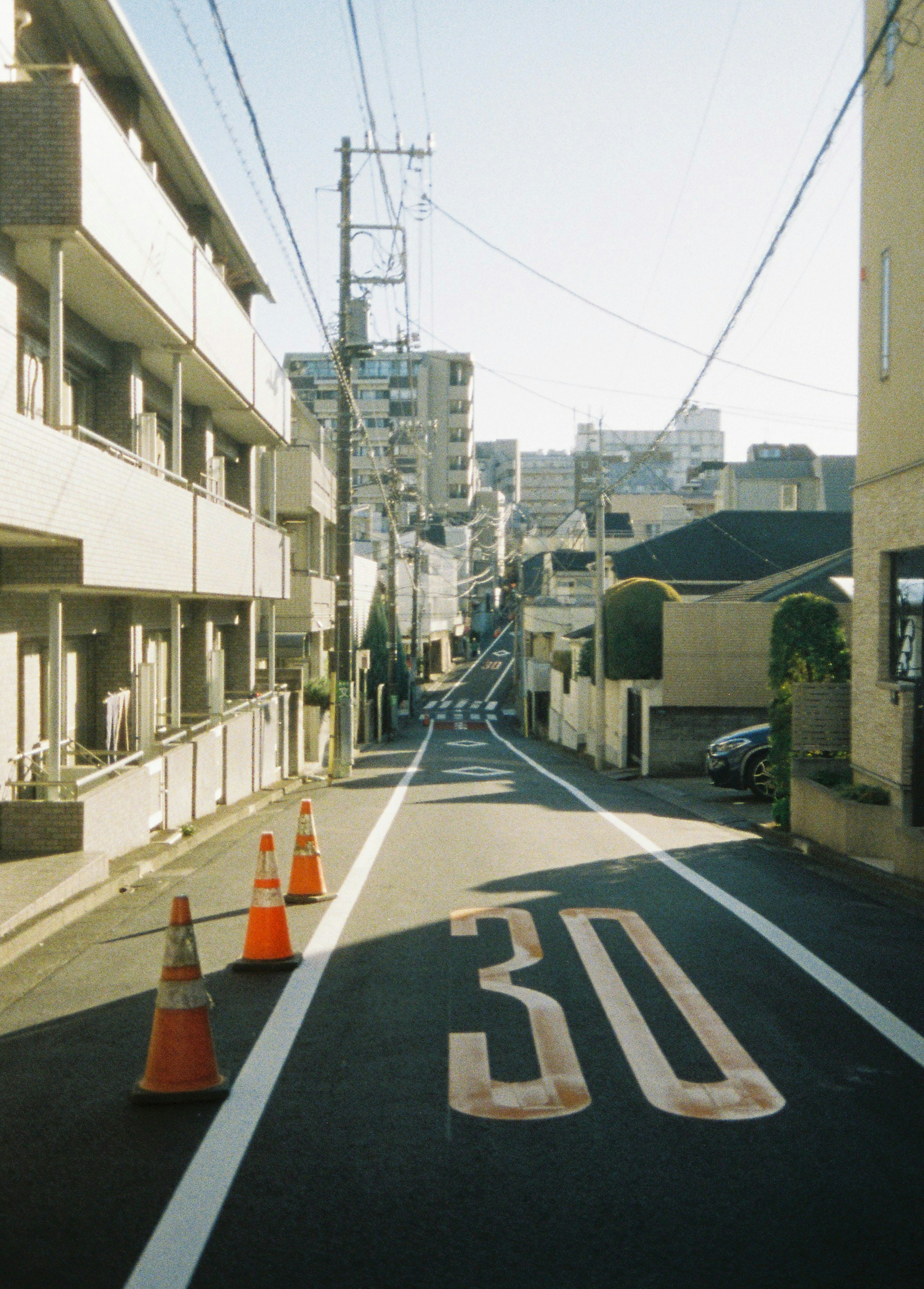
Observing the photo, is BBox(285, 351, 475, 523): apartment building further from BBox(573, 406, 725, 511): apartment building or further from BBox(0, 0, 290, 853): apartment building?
BBox(0, 0, 290, 853): apartment building

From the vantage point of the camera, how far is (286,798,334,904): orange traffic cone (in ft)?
35.0

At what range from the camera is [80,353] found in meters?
15.2

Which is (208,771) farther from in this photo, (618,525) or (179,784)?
(618,525)

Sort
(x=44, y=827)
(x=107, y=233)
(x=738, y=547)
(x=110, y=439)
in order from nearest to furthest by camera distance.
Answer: (x=44, y=827), (x=107, y=233), (x=110, y=439), (x=738, y=547)

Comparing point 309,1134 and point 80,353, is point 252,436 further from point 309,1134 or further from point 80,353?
point 309,1134

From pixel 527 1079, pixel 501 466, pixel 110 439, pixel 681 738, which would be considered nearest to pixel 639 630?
pixel 681 738

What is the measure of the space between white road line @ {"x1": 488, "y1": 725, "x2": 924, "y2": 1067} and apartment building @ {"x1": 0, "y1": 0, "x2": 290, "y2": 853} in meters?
5.68

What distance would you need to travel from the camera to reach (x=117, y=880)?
1147 centimetres

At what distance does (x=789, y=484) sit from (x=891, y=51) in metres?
53.7

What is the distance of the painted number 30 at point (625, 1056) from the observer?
18.5ft

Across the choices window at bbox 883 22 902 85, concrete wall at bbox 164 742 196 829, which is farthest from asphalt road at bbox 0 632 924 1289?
window at bbox 883 22 902 85

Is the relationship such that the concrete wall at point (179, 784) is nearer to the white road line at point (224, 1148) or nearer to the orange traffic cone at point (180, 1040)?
the white road line at point (224, 1148)

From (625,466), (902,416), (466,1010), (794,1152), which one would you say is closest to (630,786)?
(902,416)

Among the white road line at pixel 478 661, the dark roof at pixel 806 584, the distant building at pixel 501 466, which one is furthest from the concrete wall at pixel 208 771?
the distant building at pixel 501 466
